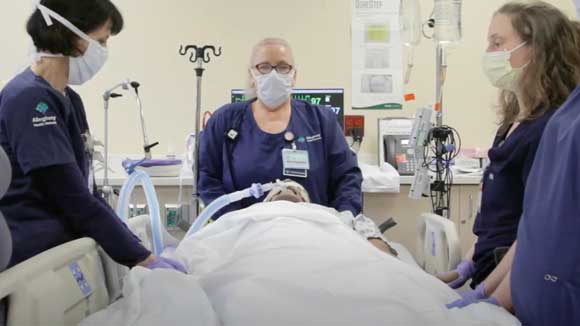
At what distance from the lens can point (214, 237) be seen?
1.54 metres

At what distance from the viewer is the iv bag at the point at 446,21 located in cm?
250

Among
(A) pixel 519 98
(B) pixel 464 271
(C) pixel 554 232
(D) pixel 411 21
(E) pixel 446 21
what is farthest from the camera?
(D) pixel 411 21

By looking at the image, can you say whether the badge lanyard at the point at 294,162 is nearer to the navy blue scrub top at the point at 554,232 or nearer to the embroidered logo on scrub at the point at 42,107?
the embroidered logo on scrub at the point at 42,107

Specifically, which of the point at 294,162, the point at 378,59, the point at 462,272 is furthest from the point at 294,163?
the point at 378,59

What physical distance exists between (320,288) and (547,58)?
98cm

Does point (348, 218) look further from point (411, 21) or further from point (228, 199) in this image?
point (411, 21)

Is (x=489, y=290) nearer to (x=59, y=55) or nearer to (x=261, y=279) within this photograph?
(x=261, y=279)

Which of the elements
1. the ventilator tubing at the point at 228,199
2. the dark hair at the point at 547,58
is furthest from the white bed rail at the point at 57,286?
the dark hair at the point at 547,58

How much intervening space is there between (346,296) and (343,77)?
8.04 feet

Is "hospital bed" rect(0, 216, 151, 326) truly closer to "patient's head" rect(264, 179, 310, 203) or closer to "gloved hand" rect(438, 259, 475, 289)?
"patient's head" rect(264, 179, 310, 203)

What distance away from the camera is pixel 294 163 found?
214cm

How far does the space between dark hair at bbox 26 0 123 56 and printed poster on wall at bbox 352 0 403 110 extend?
2.08 metres

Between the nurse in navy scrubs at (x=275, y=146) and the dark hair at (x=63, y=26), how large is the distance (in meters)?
0.89

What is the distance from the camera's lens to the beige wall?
3.21 meters
